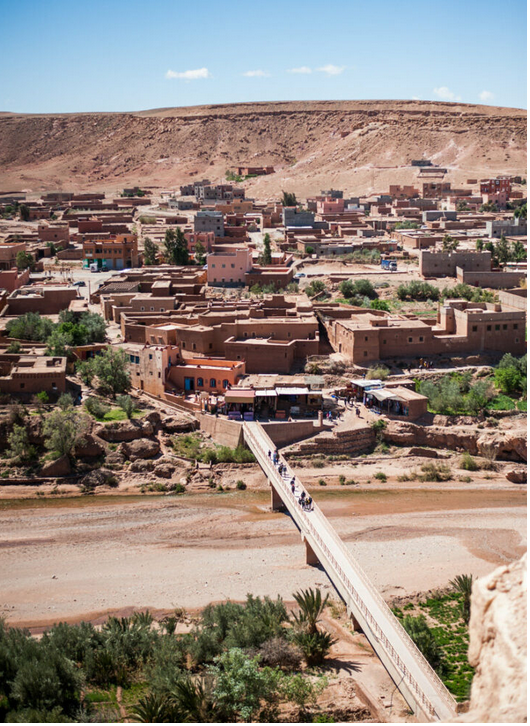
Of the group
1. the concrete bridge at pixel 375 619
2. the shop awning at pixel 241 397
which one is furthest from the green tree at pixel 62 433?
the concrete bridge at pixel 375 619

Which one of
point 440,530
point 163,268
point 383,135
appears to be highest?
point 383,135

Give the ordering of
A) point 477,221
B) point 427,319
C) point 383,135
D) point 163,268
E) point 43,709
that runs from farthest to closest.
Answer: point 383,135 < point 477,221 < point 163,268 < point 427,319 < point 43,709

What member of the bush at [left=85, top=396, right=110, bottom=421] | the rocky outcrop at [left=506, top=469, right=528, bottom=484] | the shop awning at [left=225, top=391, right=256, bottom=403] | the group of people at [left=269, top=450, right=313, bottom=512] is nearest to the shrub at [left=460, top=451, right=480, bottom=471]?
the rocky outcrop at [left=506, top=469, right=528, bottom=484]

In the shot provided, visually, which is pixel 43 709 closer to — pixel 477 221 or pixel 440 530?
pixel 440 530

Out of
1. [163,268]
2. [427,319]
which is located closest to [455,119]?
[163,268]

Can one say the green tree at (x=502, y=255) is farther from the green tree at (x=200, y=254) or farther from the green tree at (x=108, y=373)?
the green tree at (x=108, y=373)

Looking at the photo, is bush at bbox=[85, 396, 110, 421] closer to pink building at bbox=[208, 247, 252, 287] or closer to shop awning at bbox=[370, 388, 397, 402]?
shop awning at bbox=[370, 388, 397, 402]
